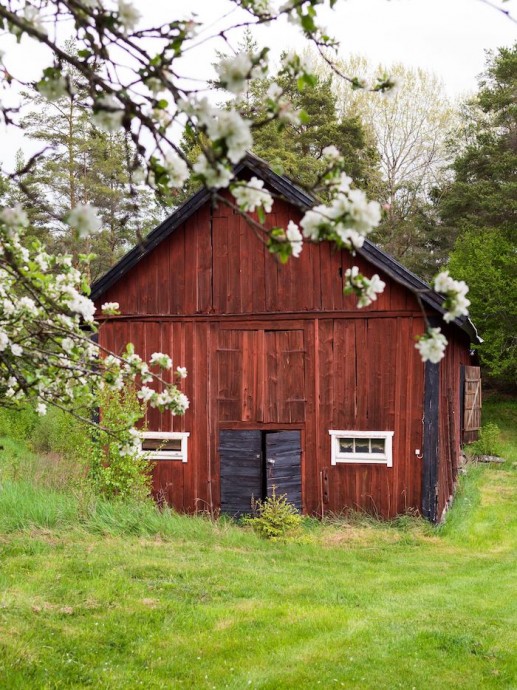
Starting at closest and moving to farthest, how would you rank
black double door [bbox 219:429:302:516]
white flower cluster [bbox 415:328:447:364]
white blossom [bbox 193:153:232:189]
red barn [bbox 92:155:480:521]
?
white blossom [bbox 193:153:232:189] < white flower cluster [bbox 415:328:447:364] < red barn [bbox 92:155:480:521] < black double door [bbox 219:429:302:516]

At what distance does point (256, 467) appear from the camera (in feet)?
41.9

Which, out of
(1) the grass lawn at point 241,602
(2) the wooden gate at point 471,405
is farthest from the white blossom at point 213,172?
(2) the wooden gate at point 471,405

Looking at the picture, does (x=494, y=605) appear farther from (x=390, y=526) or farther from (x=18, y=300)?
(x=18, y=300)

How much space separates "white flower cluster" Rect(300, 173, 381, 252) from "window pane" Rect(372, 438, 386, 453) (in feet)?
33.9

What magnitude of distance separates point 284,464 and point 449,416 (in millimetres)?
4410

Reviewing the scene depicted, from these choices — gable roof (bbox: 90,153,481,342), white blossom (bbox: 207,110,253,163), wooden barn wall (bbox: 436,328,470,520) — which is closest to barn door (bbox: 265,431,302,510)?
wooden barn wall (bbox: 436,328,470,520)

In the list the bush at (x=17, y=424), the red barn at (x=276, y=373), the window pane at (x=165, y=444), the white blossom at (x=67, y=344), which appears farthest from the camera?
the bush at (x=17, y=424)

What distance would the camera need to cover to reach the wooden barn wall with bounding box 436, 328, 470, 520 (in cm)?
1315

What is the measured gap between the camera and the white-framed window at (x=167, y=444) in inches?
516

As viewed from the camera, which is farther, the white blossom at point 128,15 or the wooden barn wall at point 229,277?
the wooden barn wall at point 229,277

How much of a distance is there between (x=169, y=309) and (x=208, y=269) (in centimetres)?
107

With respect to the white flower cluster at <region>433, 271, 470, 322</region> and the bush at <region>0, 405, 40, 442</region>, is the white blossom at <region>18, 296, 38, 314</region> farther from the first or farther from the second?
the bush at <region>0, 405, 40, 442</region>

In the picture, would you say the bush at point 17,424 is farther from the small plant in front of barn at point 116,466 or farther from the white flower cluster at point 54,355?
the white flower cluster at point 54,355

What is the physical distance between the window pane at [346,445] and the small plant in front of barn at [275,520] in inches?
55.1
